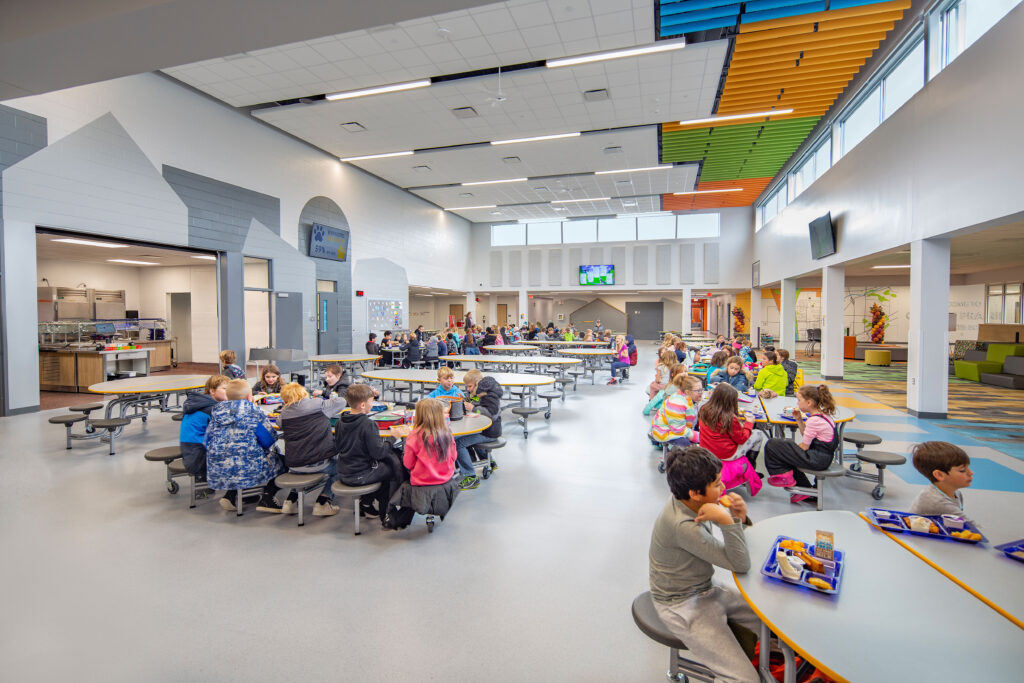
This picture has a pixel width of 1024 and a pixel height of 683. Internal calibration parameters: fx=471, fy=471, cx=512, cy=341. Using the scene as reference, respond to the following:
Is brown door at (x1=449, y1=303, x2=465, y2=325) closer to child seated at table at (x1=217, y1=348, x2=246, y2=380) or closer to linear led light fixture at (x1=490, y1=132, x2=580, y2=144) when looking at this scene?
linear led light fixture at (x1=490, y1=132, x2=580, y2=144)

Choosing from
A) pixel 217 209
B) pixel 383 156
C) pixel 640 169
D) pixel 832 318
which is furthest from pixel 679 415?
pixel 383 156

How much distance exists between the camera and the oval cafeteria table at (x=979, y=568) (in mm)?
1621

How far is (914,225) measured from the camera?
7.38 meters

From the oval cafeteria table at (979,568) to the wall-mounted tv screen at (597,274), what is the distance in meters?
20.8

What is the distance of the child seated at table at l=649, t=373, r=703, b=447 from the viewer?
485 cm

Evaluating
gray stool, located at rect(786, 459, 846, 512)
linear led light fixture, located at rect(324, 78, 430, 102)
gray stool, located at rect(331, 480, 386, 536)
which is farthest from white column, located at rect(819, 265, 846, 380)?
gray stool, located at rect(331, 480, 386, 536)

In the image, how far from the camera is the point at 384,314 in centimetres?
1653

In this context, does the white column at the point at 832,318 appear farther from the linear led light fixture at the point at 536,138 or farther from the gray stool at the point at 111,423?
the gray stool at the point at 111,423

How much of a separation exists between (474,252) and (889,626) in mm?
23635

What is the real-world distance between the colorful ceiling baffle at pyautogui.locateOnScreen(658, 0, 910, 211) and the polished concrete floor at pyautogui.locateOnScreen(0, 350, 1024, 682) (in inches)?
250

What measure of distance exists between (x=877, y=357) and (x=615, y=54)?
1402 centimetres

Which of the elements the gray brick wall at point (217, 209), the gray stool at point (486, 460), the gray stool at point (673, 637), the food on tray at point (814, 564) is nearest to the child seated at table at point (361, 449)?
the gray stool at point (486, 460)

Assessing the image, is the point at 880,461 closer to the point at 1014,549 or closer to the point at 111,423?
the point at 1014,549

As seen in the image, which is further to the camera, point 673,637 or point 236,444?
point 236,444
